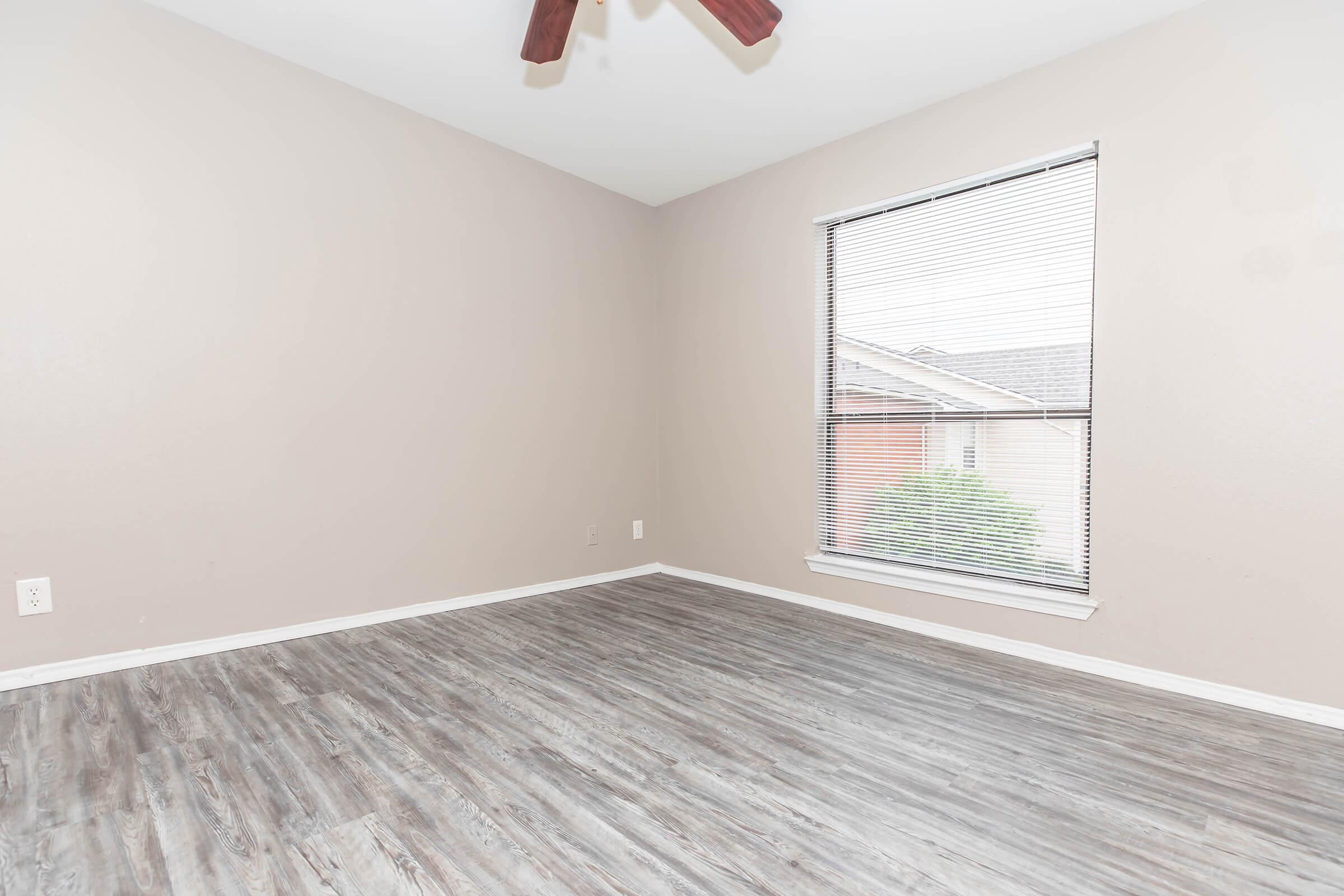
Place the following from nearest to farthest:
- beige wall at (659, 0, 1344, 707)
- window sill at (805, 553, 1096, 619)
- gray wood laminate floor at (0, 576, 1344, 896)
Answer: gray wood laminate floor at (0, 576, 1344, 896) → beige wall at (659, 0, 1344, 707) → window sill at (805, 553, 1096, 619)

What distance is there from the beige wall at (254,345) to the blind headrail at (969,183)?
1.64 m

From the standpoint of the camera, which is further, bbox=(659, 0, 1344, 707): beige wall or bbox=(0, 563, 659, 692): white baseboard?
bbox=(0, 563, 659, 692): white baseboard

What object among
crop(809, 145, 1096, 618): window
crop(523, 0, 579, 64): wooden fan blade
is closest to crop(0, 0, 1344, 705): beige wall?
crop(809, 145, 1096, 618): window

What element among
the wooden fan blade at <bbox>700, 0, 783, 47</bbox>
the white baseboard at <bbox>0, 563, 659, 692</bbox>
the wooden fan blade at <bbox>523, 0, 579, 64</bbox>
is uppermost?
the wooden fan blade at <bbox>523, 0, 579, 64</bbox>

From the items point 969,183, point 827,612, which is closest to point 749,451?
point 827,612

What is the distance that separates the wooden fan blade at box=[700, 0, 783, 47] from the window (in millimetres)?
1375

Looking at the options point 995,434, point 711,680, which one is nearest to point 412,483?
point 711,680

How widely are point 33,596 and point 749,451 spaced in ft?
10.6

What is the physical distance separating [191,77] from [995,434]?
3.73 m

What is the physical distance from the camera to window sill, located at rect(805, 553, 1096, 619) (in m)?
2.74

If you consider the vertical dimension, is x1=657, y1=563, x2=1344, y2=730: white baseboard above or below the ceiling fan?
below

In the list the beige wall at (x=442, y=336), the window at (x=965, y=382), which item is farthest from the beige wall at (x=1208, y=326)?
the window at (x=965, y=382)

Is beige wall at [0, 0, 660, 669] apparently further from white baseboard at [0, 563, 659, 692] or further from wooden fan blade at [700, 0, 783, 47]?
wooden fan blade at [700, 0, 783, 47]

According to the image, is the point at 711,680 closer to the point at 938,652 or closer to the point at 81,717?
the point at 938,652
